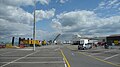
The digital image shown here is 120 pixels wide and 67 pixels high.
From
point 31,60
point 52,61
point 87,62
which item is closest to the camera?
point 87,62

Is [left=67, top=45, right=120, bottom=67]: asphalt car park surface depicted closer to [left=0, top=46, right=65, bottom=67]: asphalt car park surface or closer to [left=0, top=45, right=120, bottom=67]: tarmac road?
[left=0, top=45, right=120, bottom=67]: tarmac road

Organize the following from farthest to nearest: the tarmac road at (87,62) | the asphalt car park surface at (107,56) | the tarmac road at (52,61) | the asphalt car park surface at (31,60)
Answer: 1. the asphalt car park surface at (107,56)
2. the asphalt car park surface at (31,60)
3. the tarmac road at (52,61)
4. the tarmac road at (87,62)

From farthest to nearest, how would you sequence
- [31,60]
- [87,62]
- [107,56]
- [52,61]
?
[107,56], [31,60], [52,61], [87,62]

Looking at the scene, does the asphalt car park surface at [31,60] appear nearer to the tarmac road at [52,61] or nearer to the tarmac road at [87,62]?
the tarmac road at [52,61]

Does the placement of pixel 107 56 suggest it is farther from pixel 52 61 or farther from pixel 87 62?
pixel 52 61

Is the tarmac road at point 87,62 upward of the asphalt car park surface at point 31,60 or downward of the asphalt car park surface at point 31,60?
downward

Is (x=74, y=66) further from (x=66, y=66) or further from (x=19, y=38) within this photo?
(x=19, y=38)

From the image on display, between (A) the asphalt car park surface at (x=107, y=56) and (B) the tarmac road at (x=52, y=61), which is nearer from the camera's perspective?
(B) the tarmac road at (x=52, y=61)

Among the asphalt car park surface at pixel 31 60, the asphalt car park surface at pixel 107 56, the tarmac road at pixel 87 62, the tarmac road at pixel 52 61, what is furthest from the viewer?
the asphalt car park surface at pixel 107 56

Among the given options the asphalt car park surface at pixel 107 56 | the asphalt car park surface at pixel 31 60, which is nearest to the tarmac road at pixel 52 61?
the asphalt car park surface at pixel 31 60

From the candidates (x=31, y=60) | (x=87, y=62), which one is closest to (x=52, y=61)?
(x=31, y=60)

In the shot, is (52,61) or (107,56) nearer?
(52,61)

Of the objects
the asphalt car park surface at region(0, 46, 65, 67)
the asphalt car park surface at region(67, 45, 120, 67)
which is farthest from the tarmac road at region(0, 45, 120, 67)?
the asphalt car park surface at region(67, 45, 120, 67)

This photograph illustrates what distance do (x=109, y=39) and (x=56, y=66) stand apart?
10877 cm
